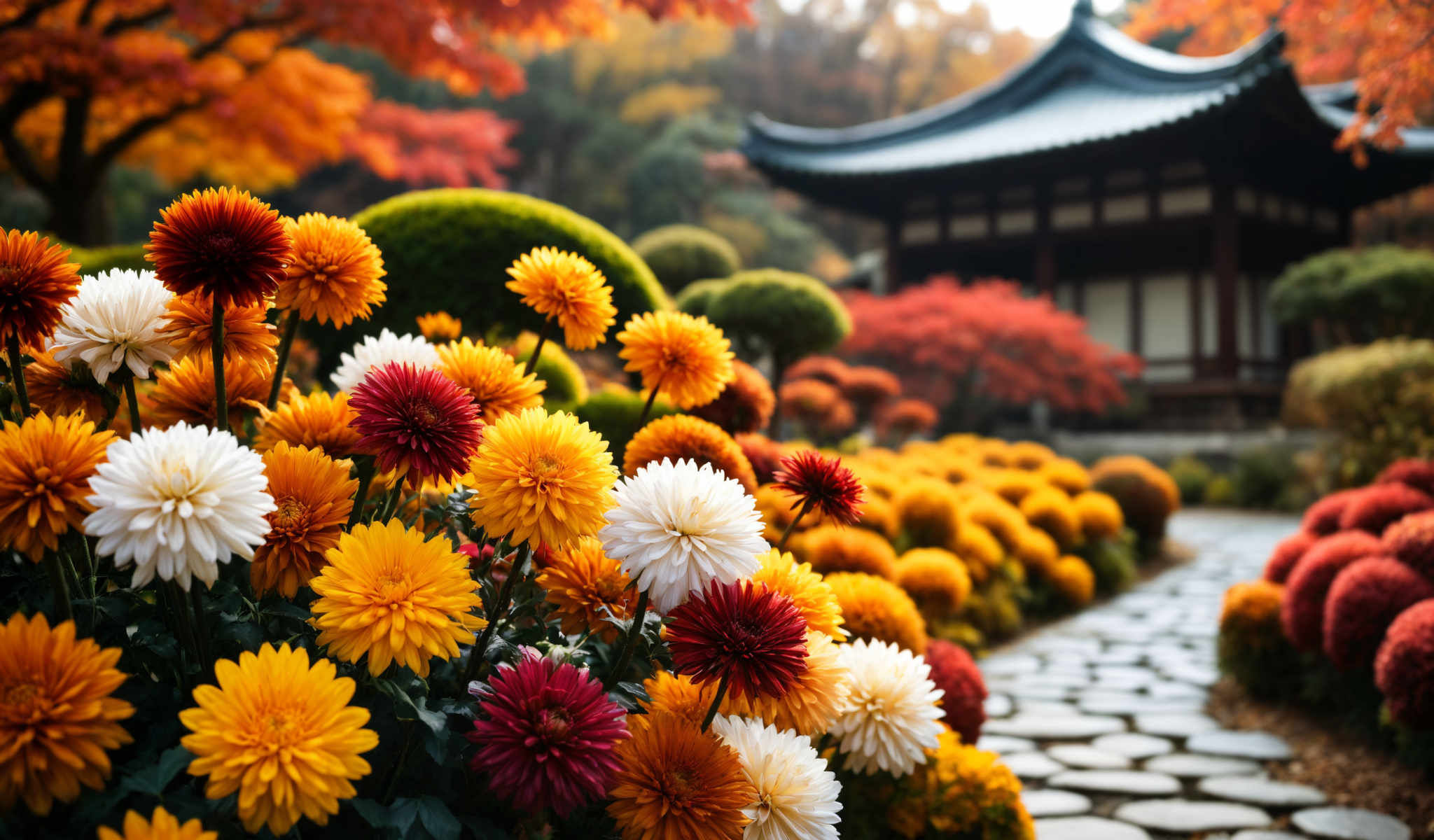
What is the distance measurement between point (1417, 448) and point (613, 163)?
17643 mm

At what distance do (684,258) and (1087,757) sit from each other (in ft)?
22.1

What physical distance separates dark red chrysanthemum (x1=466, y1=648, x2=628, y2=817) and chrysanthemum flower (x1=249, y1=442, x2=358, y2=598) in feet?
Answer: 0.83

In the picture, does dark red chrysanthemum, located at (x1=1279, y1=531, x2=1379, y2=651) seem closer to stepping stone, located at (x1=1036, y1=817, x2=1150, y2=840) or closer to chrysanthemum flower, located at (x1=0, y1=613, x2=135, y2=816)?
stepping stone, located at (x1=1036, y1=817, x2=1150, y2=840)

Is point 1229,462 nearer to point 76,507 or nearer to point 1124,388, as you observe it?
point 1124,388

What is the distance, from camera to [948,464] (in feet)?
24.2

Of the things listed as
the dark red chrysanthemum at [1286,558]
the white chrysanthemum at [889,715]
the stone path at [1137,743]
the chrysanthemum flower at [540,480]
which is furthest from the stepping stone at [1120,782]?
the chrysanthemum flower at [540,480]

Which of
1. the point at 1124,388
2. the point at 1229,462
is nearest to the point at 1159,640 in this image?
the point at 1229,462

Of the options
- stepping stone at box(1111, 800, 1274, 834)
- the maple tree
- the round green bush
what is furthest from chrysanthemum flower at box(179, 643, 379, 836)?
the round green bush

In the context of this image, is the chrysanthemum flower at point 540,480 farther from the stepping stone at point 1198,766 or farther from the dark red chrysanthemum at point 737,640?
the stepping stone at point 1198,766

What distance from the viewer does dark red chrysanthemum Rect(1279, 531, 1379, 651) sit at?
11.1 feet

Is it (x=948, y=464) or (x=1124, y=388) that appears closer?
(x=948, y=464)

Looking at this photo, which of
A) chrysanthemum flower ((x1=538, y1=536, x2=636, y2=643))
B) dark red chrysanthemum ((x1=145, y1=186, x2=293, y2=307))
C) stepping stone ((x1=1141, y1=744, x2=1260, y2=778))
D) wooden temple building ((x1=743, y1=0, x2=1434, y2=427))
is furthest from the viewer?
wooden temple building ((x1=743, y1=0, x2=1434, y2=427))

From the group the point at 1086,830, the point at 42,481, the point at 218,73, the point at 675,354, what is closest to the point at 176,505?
the point at 42,481

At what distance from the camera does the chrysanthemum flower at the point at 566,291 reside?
1.50 meters
